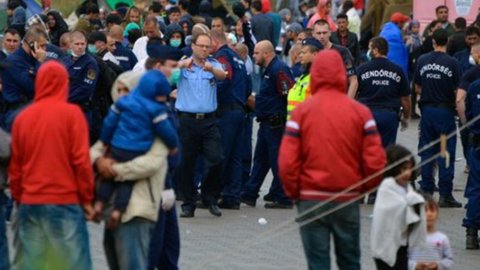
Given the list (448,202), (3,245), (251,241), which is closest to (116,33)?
(448,202)

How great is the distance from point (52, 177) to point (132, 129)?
2.00ft

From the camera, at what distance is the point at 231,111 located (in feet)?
55.4

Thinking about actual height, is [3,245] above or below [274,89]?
below

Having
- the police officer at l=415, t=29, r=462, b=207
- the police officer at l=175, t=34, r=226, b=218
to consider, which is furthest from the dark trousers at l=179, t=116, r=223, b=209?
the police officer at l=415, t=29, r=462, b=207

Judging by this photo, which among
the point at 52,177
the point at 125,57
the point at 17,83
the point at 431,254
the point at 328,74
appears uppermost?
the point at 328,74

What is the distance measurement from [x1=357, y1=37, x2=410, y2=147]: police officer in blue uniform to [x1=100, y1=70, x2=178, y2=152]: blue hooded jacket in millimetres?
6771

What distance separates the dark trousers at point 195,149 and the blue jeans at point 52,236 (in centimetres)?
565

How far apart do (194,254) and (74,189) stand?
4.07m

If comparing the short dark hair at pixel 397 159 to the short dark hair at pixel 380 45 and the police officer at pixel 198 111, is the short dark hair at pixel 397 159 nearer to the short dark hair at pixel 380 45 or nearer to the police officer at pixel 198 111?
the police officer at pixel 198 111

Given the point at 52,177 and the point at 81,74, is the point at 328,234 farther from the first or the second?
the point at 81,74

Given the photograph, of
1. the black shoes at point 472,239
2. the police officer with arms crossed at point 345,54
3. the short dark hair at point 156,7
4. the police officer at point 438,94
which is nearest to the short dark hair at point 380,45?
the police officer with arms crossed at point 345,54

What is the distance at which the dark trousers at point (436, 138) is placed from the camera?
1720 centimetres

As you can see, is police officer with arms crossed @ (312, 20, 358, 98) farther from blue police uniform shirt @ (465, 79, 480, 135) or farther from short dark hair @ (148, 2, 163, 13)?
short dark hair @ (148, 2, 163, 13)

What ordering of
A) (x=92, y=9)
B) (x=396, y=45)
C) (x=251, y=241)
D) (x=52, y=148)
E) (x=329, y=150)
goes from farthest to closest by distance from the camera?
(x=92, y=9) → (x=396, y=45) → (x=251, y=241) → (x=329, y=150) → (x=52, y=148)
